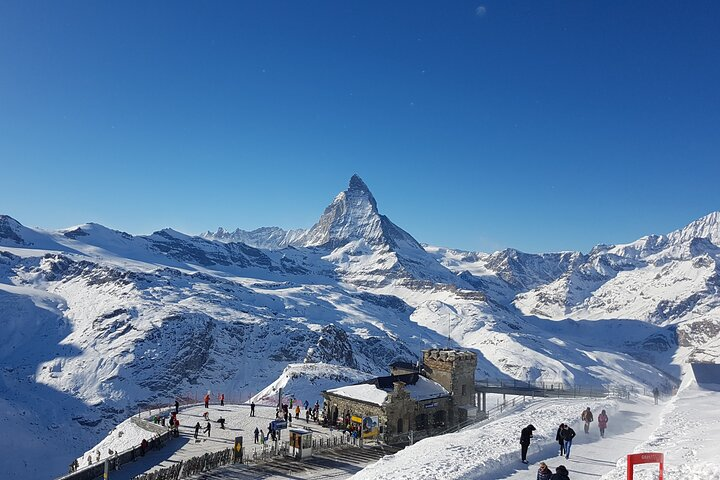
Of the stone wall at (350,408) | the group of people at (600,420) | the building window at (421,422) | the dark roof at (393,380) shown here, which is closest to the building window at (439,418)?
A: the building window at (421,422)

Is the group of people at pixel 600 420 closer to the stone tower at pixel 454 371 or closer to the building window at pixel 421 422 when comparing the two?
the building window at pixel 421 422

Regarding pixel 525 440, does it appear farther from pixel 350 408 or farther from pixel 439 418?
pixel 439 418

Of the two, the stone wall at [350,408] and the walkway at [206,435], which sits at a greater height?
the stone wall at [350,408]

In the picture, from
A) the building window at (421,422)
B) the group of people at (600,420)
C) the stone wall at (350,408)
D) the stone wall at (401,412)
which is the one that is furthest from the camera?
the building window at (421,422)

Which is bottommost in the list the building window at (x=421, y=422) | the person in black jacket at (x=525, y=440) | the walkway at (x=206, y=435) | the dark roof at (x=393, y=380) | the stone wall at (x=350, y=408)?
the walkway at (x=206, y=435)

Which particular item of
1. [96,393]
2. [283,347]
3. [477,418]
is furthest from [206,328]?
[477,418]

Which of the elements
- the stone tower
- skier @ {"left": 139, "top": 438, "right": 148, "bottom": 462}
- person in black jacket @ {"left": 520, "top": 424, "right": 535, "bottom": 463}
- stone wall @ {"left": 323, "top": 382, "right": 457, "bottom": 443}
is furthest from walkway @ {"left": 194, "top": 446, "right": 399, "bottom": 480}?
the stone tower

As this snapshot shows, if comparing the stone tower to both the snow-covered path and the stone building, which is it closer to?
the stone building
